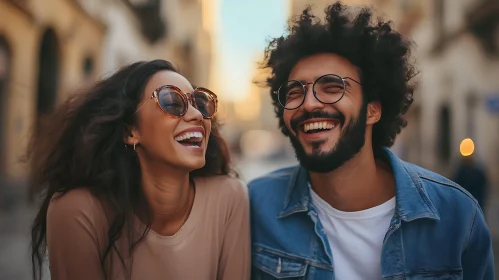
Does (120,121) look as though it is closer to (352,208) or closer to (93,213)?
(93,213)

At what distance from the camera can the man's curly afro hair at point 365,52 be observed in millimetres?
2859

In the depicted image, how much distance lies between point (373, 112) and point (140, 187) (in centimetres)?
151

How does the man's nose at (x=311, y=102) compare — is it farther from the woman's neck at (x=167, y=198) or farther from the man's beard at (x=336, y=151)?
the woman's neck at (x=167, y=198)

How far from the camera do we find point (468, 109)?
18.6 meters

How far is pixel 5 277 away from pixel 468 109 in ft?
57.7

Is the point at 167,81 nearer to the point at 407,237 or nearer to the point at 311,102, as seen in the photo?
the point at 311,102

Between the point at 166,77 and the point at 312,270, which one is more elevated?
the point at 166,77

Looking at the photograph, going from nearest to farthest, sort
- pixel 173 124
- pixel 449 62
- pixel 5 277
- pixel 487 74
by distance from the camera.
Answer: pixel 173 124
pixel 5 277
pixel 487 74
pixel 449 62

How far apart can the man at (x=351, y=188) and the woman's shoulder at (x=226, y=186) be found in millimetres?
136

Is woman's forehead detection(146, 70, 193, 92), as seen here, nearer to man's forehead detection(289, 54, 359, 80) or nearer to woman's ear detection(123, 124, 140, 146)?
woman's ear detection(123, 124, 140, 146)

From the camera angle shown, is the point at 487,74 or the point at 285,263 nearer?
Answer: the point at 285,263

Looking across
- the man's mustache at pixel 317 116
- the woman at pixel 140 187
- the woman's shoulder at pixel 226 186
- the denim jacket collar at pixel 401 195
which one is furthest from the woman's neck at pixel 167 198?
the man's mustache at pixel 317 116

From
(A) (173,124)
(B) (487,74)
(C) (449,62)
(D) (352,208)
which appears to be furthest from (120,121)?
(C) (449,62)

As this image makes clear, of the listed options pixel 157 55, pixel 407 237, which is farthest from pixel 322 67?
pixel 157 55
